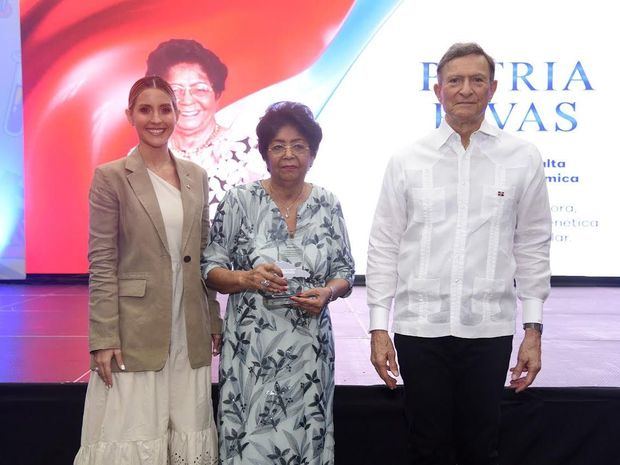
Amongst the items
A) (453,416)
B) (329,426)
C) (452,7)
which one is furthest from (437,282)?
(452,7)

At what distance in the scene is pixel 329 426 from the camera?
1.86 metres

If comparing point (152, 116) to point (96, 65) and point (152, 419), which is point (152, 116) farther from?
point (96, 65)

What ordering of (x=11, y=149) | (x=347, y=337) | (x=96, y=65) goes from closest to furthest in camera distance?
(x=347, y=337) < (x=96, y=65) < (x=11, y=149)

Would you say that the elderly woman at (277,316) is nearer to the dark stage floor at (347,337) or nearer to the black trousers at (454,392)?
the black trousers at (454,392)

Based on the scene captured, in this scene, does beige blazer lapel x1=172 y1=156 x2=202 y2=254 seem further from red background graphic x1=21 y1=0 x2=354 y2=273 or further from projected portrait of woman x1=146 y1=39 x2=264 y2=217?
red background graphic x1=21 y1=0 x2=354 y2=273

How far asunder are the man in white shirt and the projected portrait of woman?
3.72 metres

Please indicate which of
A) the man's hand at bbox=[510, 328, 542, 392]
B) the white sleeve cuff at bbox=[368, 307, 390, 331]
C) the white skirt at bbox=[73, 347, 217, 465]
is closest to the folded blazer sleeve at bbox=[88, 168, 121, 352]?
the white skirt at bbox=[73, 347, 217, 465]

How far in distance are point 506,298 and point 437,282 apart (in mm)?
182

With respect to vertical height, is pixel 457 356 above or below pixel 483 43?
below

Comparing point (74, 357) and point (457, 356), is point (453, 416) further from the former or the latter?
point (74, 357)

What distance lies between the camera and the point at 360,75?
5367 mm

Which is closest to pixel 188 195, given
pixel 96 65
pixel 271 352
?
pixel 271 352

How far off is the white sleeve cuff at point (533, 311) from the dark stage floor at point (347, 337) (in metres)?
0.70

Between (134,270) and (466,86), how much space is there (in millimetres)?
980
